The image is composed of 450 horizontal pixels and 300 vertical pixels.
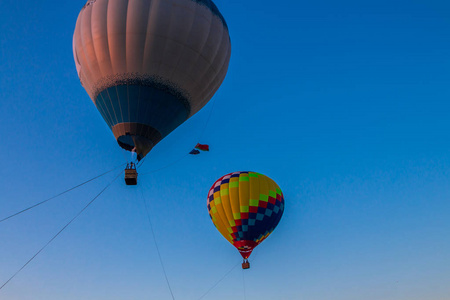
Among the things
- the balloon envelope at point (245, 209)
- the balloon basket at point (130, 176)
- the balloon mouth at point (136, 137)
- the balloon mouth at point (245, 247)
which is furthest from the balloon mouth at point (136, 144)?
the balloon mouth at point (245, 247)

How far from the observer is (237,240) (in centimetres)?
Result: 1488

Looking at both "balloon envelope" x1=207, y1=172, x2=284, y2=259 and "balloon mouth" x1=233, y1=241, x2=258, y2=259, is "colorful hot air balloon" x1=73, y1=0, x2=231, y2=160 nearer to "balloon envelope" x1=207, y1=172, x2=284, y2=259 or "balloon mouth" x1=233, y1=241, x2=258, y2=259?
"balloon envelope" x1=207, y1=172, x2=284, y2=259

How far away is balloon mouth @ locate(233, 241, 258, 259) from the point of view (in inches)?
580

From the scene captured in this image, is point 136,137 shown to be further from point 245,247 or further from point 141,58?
point 245,247

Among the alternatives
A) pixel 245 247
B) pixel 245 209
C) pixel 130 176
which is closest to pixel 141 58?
pixel 130 176

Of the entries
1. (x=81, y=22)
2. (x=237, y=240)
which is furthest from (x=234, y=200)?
(x=81, y=22)

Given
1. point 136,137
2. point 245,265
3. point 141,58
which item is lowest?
point 245,265

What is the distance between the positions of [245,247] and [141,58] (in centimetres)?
856

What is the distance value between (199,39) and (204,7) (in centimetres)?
102

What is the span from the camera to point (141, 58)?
10047mm

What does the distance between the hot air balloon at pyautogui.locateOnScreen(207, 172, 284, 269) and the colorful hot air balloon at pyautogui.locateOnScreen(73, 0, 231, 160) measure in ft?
17.4

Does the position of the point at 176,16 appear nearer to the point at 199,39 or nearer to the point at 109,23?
the point at 199,39

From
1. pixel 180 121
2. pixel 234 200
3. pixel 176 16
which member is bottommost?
pixel 234 200

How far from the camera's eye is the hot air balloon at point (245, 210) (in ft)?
48.3
